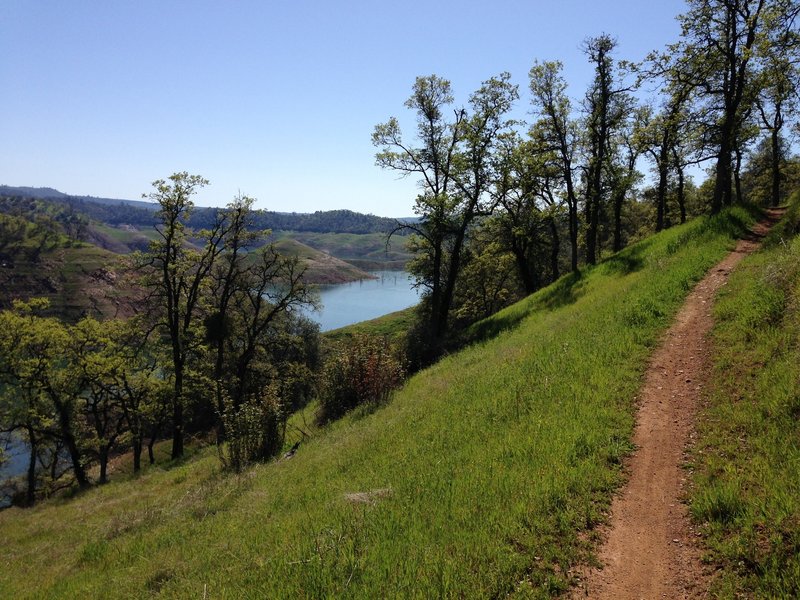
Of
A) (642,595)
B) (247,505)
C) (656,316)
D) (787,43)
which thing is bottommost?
(247,505)

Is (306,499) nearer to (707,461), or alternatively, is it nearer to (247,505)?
(247,505)

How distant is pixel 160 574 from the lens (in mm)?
6641

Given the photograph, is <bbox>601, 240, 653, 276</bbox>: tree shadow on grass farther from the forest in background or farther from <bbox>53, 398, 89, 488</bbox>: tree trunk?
<bbox>53, 398, 89, 488</bbox>: tree trunk

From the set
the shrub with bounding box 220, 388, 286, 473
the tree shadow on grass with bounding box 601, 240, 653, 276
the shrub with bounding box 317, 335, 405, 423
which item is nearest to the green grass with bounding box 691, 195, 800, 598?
the tree shadow on grass with bounding box 601, 240, 653, 276

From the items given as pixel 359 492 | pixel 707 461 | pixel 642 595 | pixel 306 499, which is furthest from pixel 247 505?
pixel 707 461

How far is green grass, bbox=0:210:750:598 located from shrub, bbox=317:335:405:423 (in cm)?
150

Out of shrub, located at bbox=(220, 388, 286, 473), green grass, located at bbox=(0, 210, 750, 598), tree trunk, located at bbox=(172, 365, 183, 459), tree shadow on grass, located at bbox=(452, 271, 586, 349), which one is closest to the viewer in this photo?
green grass, located at bbox=(0, 210, 750, 598)

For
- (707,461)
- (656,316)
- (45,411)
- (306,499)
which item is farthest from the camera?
(45,411)

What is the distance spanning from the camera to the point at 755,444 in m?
5.65

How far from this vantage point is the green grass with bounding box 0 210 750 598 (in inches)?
193

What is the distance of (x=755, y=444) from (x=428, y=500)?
431cm

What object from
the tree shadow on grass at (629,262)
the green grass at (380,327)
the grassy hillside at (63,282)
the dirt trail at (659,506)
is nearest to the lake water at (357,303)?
the green grass at (380,327)

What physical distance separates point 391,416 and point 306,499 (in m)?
4.92

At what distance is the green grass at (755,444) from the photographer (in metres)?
4.15
